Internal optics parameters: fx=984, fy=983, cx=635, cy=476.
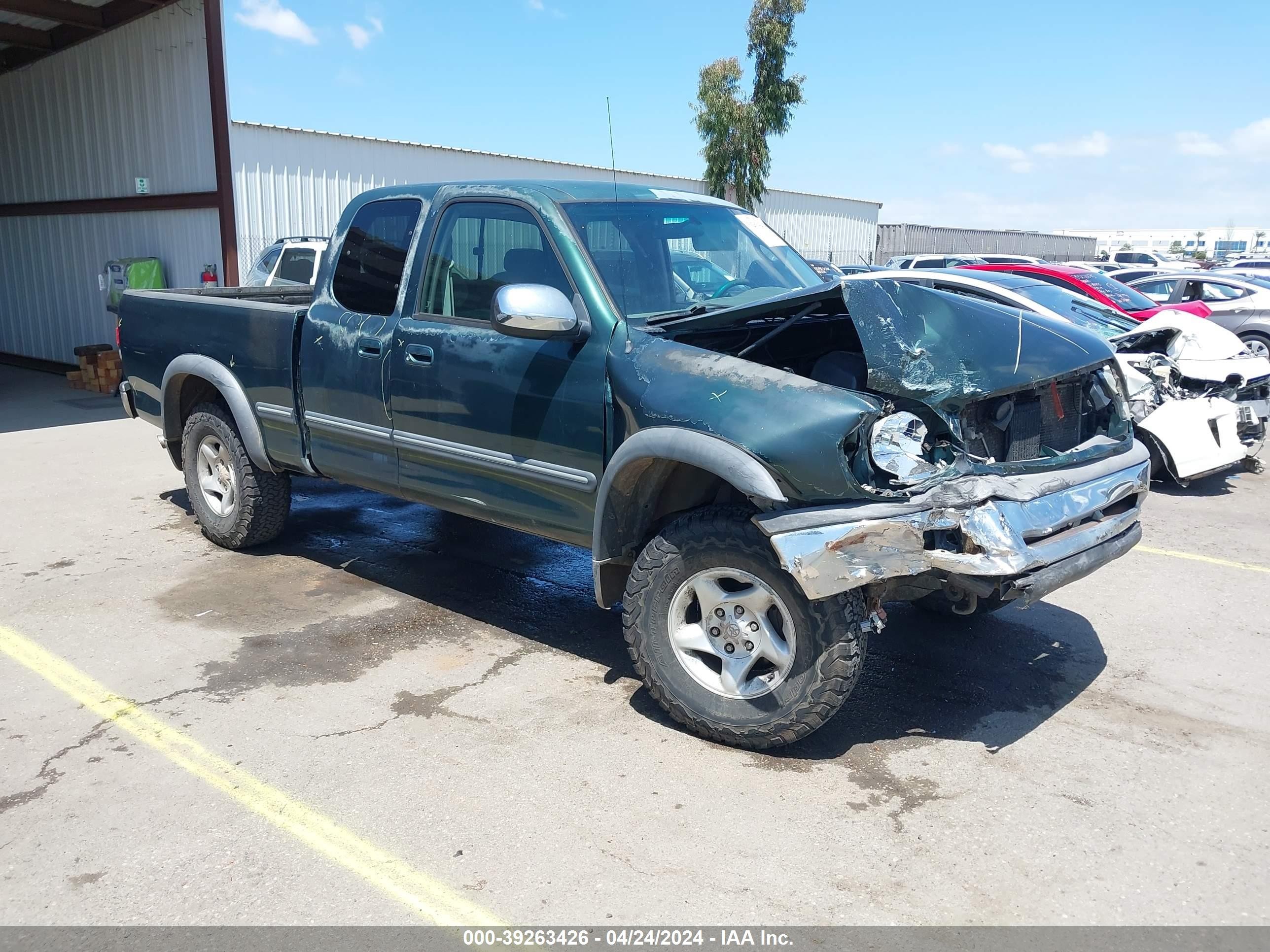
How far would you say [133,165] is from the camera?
14234 mm

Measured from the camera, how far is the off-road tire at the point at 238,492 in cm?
603

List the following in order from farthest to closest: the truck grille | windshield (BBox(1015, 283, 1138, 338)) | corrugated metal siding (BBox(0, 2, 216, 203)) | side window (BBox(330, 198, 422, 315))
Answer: corrugated metal siding (BBox(0, 2, 216, 203)) < windshield (BBox(1015, 283, 1138, 338)) < side window (BBox(330, 198, 422, 315)) < the truck grille

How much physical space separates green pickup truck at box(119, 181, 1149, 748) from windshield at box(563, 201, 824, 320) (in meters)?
0.01

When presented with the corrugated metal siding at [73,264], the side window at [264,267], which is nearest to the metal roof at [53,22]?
the corrugated metal siding at [73,264]

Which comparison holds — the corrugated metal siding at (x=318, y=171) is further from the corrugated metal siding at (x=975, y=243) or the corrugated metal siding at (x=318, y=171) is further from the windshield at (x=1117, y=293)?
the corrugated metal siding at (x=975, y=243)

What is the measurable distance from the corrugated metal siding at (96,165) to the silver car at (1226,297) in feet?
47.4

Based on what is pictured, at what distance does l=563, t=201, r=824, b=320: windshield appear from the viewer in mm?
4344

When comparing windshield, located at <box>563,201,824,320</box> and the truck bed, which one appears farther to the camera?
the truck bed

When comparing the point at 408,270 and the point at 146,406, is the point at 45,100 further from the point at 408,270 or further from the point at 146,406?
the point at 408,270

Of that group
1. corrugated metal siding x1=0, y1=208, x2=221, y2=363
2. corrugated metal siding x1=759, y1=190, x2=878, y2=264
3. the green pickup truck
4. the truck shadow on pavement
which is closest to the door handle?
the green pickup truck

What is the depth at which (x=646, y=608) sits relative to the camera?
394cm

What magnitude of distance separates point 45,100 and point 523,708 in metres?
15.8

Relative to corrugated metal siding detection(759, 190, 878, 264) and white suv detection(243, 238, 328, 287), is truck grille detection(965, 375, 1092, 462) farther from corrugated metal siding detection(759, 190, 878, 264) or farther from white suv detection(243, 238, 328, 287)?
corrugated metal siding detection(759, 190, 878, 264)

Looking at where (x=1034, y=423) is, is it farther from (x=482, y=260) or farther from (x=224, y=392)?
(x=224, y=392)
